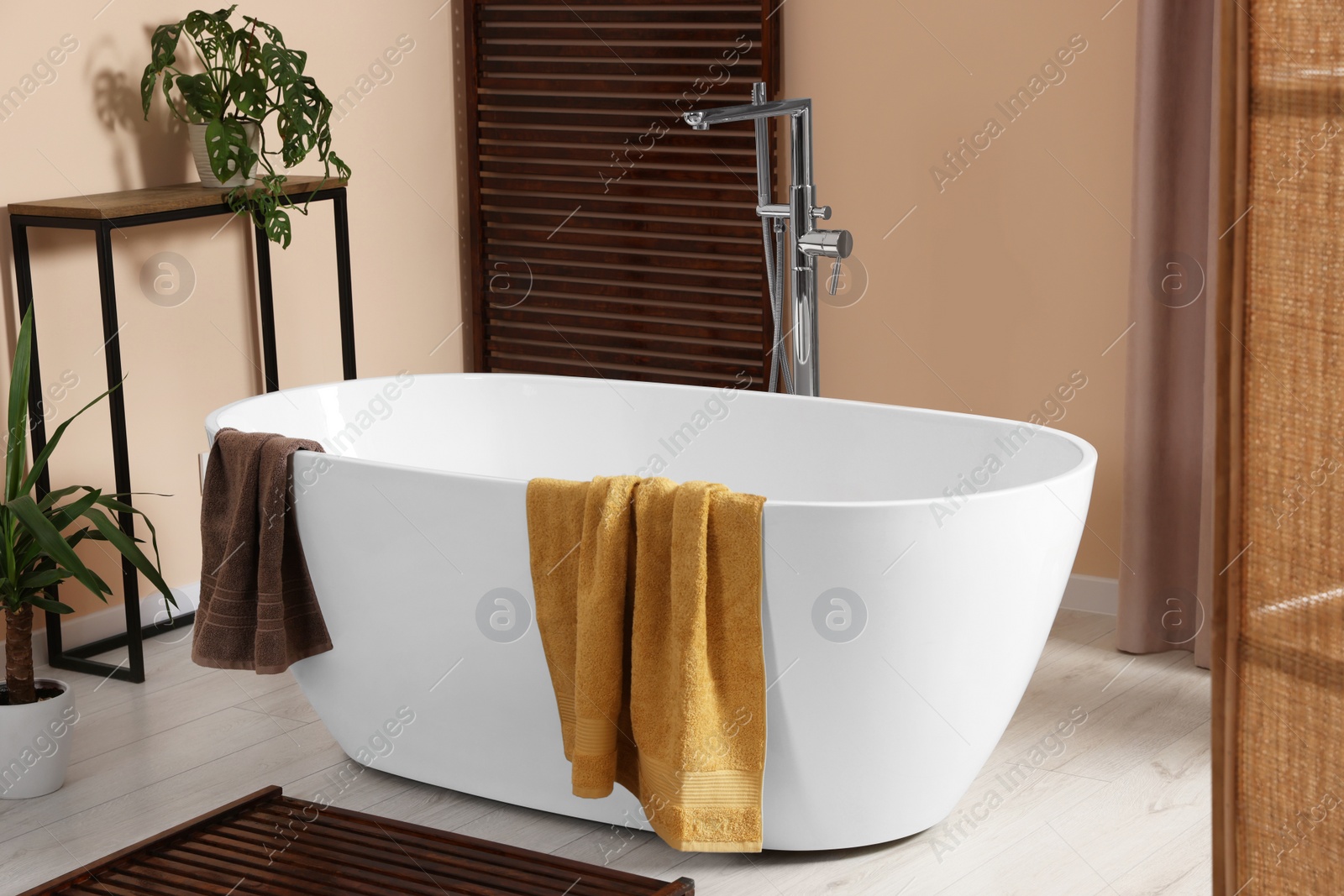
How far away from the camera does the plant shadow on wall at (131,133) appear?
3.24 meters

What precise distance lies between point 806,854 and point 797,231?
1255mm

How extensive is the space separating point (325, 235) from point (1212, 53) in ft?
7.58

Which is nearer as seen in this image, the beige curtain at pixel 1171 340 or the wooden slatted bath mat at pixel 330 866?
the wooden slatted bath mat at pixel 330 866

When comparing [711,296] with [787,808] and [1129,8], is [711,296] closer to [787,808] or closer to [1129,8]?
[1129,8]

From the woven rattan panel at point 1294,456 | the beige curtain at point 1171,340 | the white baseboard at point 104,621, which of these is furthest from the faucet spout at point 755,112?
the woven rattan panel at point 1294,456

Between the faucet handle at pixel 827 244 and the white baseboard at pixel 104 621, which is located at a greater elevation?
the faucet handle at pixel 827 244

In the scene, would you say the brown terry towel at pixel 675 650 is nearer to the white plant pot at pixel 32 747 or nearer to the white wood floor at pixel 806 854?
the white wood floor at pixel 806 854

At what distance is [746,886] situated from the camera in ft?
7.12

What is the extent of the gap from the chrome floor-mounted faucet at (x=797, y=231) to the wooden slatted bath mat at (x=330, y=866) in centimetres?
118

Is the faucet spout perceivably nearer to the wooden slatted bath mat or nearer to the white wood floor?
the white wood floor

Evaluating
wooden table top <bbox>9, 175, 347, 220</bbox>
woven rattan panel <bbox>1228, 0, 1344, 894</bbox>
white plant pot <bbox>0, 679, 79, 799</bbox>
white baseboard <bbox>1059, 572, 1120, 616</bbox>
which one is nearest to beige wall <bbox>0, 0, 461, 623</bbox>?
wooden table top <bbox>9, 175, 347, 220</bbox>

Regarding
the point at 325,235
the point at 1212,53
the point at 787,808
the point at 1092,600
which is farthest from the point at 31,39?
the point at 1092,600

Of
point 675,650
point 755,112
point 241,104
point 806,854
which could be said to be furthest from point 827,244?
point 241,104

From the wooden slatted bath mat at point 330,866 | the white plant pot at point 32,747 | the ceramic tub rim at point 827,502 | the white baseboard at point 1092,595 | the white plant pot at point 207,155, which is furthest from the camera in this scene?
the white baseboard at point 1092,595
